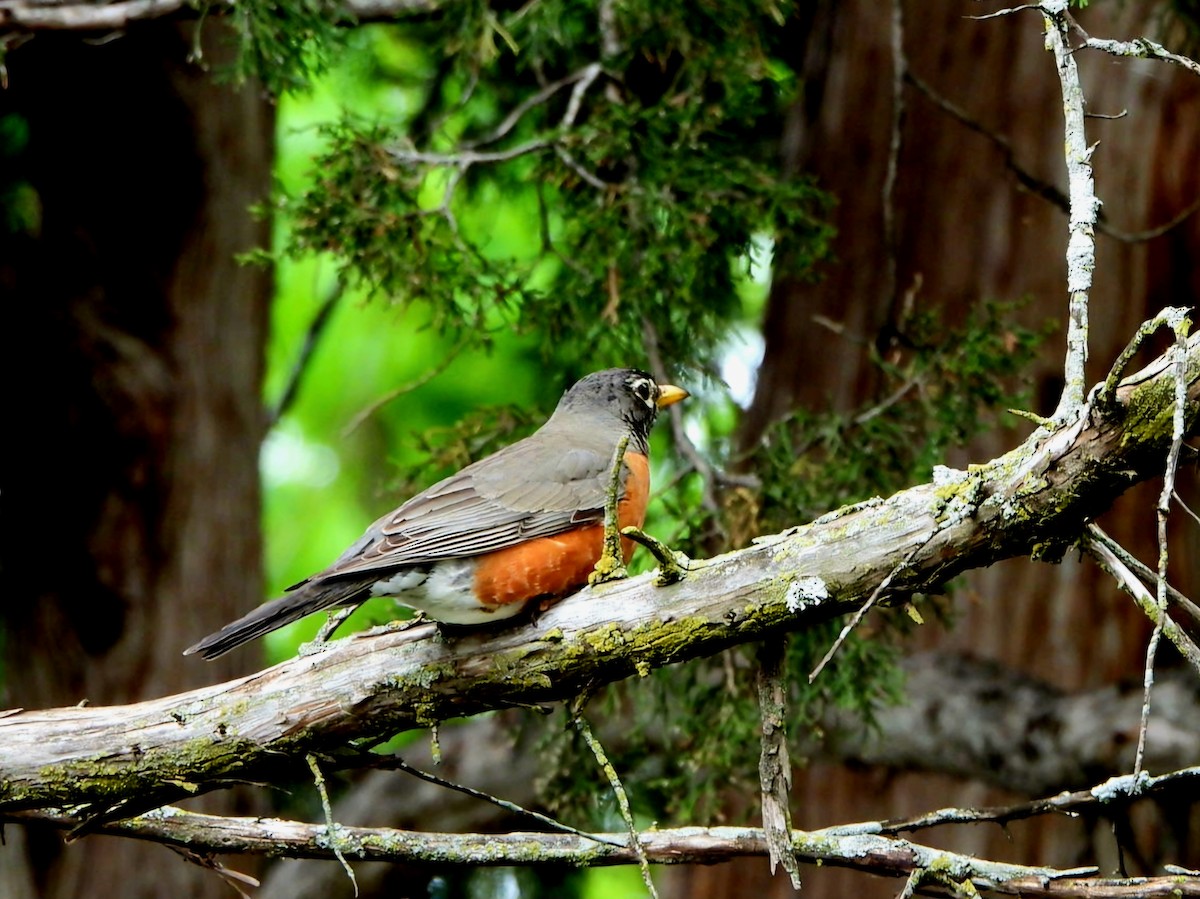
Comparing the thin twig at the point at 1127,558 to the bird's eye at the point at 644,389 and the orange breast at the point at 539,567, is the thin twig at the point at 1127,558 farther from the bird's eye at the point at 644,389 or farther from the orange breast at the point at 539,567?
the bird's eye at the point at 644,389

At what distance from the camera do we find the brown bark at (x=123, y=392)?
5027 millimetres

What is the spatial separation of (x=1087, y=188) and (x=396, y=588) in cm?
173

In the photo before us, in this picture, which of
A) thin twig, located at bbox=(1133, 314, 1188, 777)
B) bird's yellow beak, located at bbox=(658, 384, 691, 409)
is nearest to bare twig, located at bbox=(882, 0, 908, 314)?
bird's yellow beak, located at bbox=(658, 384, 691, 409)

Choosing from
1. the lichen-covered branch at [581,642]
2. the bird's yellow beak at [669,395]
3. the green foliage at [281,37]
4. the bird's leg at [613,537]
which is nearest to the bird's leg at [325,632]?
the lichen-covered branch at [581,642]

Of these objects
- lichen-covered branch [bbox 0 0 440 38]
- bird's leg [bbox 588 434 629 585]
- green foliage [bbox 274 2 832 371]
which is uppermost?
lichen-covered branch [bbox 0 0 440 38]

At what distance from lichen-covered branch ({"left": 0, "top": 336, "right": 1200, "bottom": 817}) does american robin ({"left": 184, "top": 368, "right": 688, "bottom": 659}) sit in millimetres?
142

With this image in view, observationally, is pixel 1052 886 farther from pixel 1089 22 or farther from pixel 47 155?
pixel 47 155

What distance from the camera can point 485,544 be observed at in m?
3.24

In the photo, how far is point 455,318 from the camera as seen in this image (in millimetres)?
4449

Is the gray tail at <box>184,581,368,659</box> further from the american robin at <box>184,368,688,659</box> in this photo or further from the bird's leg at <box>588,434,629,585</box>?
the bird's leg at <box>588,434,629,585</box>

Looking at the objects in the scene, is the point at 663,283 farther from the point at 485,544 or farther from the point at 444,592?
the point at 444,592

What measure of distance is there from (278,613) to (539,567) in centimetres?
65

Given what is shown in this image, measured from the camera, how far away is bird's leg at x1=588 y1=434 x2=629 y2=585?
95.1 inches

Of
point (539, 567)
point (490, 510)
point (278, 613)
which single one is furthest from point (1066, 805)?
point (278, 613)
